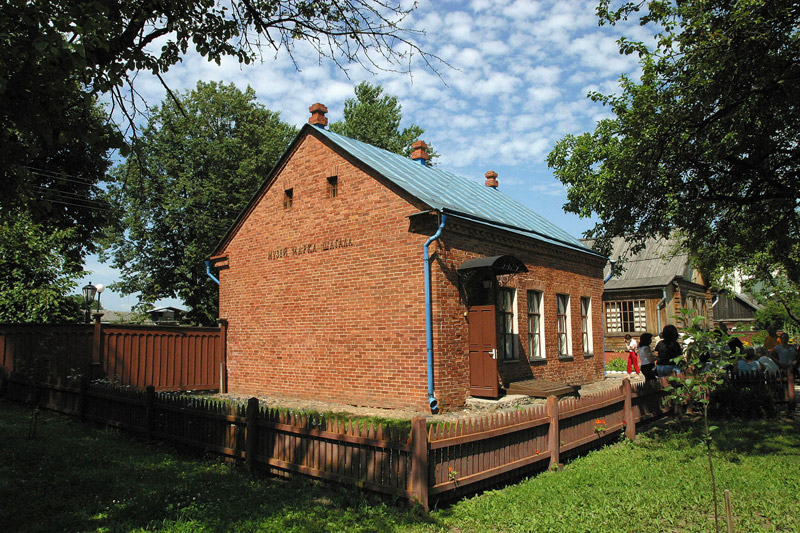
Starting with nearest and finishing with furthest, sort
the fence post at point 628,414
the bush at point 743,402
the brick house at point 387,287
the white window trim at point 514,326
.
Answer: the fence post at point 628,414
the bush at point 743,402
the brick house at point 387,287
the white window trim at point 514,326

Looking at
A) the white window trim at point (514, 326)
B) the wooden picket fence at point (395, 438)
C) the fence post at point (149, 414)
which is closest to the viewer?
the wooden picket fence at point (395, 438)

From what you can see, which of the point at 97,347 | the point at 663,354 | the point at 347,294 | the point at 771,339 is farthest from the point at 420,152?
the point at 771,339

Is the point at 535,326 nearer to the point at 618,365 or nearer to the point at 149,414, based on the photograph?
the point at 149,414

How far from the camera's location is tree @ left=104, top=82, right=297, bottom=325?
2684 cm

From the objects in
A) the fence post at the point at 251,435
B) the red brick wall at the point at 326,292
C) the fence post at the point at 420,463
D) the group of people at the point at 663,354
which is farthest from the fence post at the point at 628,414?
the fence post at the point at 251,435

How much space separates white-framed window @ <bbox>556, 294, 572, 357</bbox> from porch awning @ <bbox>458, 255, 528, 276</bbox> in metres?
4.66

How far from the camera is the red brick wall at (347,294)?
11750 mm

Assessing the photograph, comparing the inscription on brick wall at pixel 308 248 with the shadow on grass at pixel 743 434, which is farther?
the inscription on brick wall at pixel 308 248

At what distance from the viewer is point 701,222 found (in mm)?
11859

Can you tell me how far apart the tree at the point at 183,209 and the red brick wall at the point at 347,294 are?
1160 centimetres

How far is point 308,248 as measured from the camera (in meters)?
14.1

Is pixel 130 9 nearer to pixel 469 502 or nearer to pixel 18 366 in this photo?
pixel 469 502

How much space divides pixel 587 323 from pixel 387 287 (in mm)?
8998

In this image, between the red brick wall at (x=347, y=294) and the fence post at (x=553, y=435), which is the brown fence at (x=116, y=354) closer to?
the red brick wall at (x=347, y=294)
